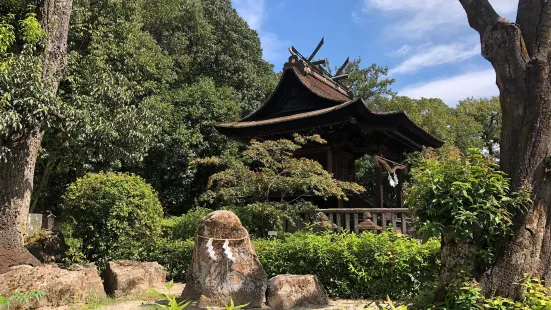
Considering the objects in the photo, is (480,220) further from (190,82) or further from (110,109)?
(190,82)

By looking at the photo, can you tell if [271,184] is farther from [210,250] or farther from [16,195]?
[16,195]

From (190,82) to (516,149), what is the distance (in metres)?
20.4

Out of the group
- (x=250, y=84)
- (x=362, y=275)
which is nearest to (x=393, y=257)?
(x=362, y=275)

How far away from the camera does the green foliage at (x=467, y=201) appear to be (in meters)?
4.08

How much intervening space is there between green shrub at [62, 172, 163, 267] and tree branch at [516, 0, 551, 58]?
7722 mm

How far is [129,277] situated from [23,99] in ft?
10.9

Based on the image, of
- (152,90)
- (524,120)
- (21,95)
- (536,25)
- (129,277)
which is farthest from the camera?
(152,90)

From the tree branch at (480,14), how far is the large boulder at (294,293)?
4073mm

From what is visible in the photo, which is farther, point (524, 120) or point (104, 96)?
point (104, 96)

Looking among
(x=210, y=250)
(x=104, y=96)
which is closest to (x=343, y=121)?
(x=104, y=96)

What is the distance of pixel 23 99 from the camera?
22.1ft

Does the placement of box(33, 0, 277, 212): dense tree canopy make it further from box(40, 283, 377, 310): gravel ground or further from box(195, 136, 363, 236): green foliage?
box(40, 283, 377, 310): gravel ground

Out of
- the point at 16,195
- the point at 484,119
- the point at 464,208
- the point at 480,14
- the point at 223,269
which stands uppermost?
the point at 484,119

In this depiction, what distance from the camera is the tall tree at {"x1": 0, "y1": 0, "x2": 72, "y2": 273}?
679 cm
